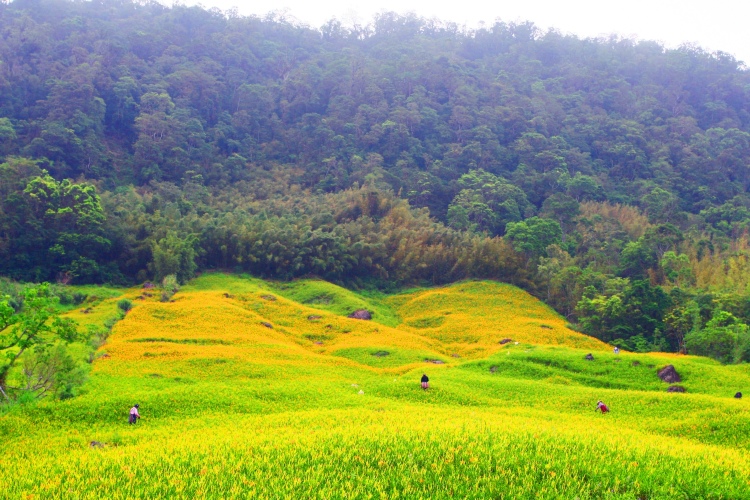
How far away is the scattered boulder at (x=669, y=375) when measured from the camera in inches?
1133

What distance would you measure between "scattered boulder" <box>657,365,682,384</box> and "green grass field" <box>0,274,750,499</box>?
52 centimetres

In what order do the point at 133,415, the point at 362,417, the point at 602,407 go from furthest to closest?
the point at 602,407 < the point at 133,415 < the point at 362,417

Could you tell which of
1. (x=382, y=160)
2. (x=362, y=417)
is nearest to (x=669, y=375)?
(x=362, y=417)

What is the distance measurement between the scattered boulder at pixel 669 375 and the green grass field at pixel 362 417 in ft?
1.72

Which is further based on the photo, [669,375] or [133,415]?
[669,375]

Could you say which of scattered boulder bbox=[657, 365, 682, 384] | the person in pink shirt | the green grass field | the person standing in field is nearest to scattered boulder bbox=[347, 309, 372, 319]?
the green grass field

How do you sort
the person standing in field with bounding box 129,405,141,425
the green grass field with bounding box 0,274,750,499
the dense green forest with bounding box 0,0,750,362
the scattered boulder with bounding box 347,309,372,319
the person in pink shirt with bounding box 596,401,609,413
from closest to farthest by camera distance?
the green grass field with bounding box 0,274,750,499, the person standing in field with bounding box 129,405,141,425, the person in pink shirt with bounding box 596,401,609,413, the scattered boulder with bounding box 347,309,372,319, the dense green forest with bounding box 0,0,750,362

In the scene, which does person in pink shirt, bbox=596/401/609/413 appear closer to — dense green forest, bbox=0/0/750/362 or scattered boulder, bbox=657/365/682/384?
scattered boulder, bbox=657/365/682/384

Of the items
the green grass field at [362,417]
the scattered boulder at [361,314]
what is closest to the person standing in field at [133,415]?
the green grass field at [362,417]

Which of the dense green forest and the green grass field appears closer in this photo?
the green grass field

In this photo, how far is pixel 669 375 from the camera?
29.0m

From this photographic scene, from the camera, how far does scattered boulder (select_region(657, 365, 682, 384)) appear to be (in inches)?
1133

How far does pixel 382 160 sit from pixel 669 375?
80.1m

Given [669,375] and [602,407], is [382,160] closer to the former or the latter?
[669,375]
